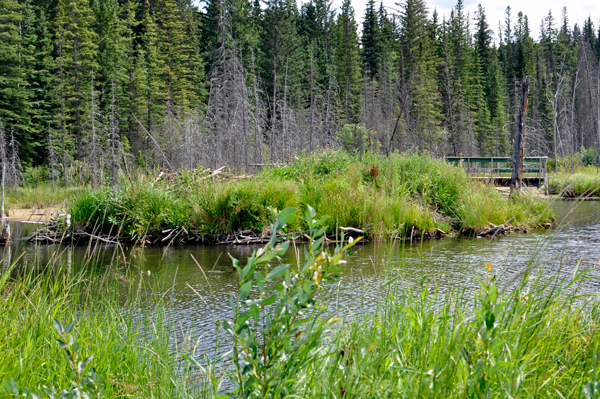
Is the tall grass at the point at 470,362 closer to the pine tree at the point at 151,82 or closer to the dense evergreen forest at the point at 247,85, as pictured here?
the dense evergreen forest at the point at 247,85

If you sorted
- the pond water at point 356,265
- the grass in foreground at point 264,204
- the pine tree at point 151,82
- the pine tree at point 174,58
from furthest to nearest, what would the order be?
the pine tree at point 174,58
the pine tree at point 151,82
the grass in foreground at point 264,204
the pond water at point 356,265

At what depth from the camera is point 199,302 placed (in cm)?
571

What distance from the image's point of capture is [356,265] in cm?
742

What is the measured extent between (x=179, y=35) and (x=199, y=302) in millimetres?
35119

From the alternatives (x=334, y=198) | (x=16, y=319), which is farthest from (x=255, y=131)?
(x=16, y=319)

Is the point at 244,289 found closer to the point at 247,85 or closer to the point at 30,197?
the point at 30,197

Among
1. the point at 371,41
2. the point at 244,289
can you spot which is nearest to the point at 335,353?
the point at 244,289

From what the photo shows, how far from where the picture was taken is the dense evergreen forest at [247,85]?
90.6 feet

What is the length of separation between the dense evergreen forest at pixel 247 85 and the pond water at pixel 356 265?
9.50 m

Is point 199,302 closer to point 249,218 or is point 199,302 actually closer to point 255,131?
point 249,218

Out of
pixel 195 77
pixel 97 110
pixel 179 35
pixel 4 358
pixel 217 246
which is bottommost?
pixel 217 246

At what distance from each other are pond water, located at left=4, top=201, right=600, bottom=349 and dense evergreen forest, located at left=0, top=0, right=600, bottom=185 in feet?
31.2

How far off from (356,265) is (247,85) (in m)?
31.9

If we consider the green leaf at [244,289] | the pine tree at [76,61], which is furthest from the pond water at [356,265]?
the pine tree at [76,61]
